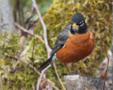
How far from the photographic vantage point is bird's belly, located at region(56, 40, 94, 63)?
5000 millimetres

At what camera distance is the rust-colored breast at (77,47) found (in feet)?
16.4

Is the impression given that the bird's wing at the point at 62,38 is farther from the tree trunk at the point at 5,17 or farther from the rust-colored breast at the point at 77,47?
the tree trunk at the point at 5,17

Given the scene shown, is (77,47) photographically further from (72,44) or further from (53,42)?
(53,42)

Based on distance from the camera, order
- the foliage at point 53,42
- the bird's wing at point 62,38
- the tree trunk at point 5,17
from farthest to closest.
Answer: the tree trunk at point 5,17 < the foliage at point 53,42 < the bird's wing at point 62,38

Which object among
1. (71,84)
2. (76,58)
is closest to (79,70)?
(76,58)

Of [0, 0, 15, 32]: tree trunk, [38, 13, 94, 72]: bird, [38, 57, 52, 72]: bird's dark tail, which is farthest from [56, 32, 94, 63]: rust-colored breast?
[0, 0, 15, 32]: tree trunk

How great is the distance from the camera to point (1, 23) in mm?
5477

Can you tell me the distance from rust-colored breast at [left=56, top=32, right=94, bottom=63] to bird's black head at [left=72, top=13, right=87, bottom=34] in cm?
6

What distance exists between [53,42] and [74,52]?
0.49 m

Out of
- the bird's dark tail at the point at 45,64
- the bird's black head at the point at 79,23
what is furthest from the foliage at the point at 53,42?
the bird's black head at the point at 79,23

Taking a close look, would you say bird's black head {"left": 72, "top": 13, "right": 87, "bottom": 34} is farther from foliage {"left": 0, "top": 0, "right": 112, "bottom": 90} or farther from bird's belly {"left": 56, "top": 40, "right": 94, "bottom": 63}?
foliage {"left": 0, "top": 0, "right": 112, "bottom": 90}

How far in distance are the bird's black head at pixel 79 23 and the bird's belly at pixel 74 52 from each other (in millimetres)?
153

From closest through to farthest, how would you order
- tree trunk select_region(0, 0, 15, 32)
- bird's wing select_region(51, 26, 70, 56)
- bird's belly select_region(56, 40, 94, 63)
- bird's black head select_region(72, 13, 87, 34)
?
bird's black head select_region(72, 13, 87, 34), bird's belly select_region(56, 40, 94, 63), bird's wing select_region(51, 26, 70, 56), tree trunk select_region(0, 0, 15, 32)

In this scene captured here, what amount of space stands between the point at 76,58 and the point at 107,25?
73cm
